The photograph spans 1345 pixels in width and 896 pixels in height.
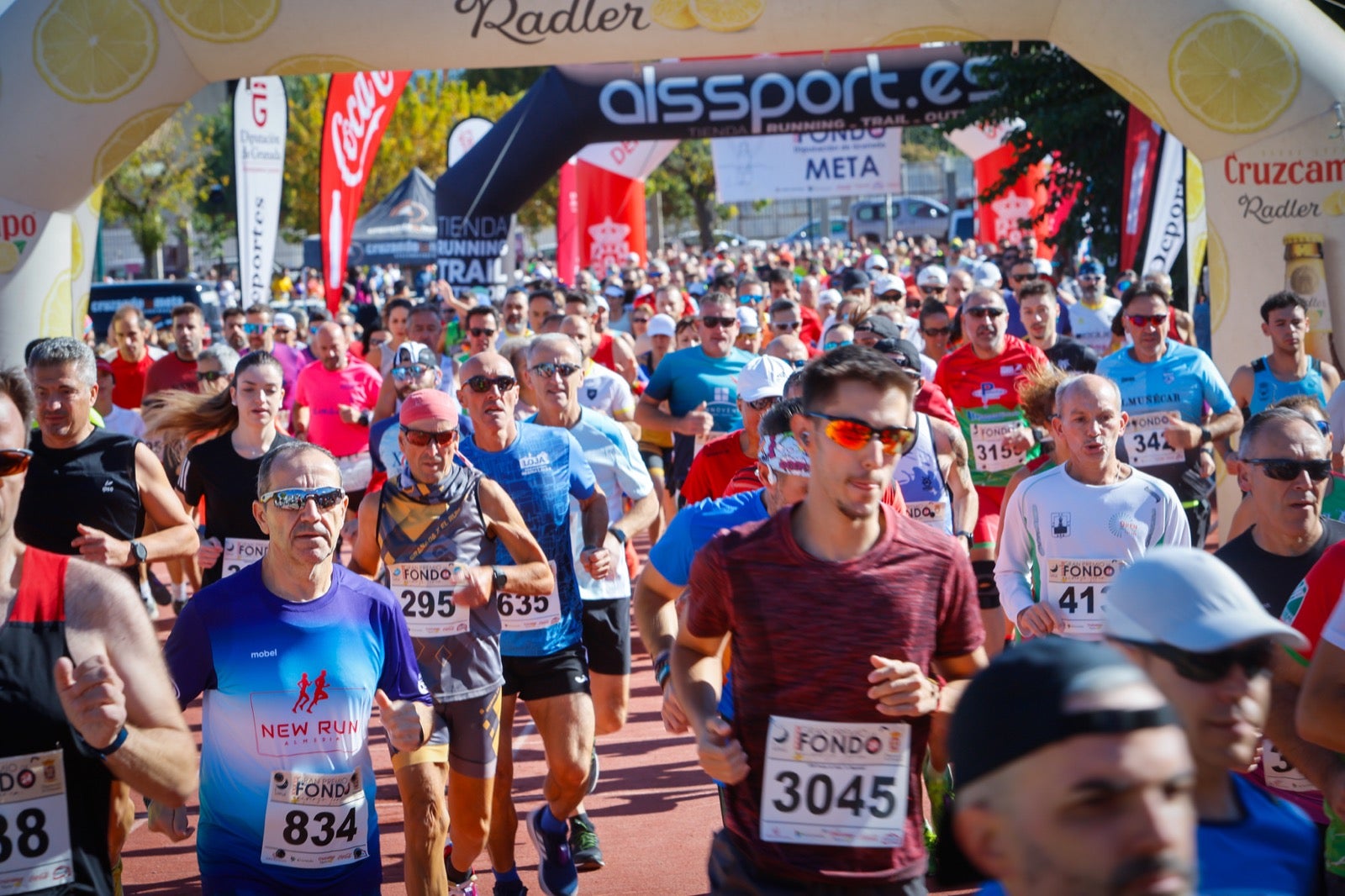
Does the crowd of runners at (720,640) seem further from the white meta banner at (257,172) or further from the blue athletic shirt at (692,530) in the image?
the white meta banner at (257,172)

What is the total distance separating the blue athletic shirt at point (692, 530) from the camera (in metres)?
4.18

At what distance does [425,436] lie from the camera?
5250 millimetres

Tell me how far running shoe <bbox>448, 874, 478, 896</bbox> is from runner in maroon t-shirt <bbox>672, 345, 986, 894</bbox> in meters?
2.43

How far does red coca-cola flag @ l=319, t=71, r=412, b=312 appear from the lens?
1485cm

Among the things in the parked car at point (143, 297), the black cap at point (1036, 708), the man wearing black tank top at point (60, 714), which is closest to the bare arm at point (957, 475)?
the man wearing black tank top at point (60, 714)

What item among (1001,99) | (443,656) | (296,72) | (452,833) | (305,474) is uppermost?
(1001,99)

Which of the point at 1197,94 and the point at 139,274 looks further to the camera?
the point at 139,274

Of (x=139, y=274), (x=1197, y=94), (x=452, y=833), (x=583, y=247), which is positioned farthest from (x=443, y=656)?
(x=139, y=274)

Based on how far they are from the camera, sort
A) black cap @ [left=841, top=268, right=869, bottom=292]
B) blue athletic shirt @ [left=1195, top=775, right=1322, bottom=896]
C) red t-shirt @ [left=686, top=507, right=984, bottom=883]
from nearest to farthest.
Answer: blue athletic shirt @ [left=1195, top=775, right=1322, bottom=896] → red t-shirt @ [left=686, top=507, right=984, bottom=883] → black cap @ [left=841, top=268, right=869, bottom=292]

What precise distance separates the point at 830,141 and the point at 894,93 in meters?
11.2

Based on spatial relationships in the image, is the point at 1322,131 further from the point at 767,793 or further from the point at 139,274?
the point at 139,274

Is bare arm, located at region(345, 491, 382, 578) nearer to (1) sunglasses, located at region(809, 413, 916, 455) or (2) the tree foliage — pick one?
(1) sunglasses, located at region(809, 413, 916, 455)

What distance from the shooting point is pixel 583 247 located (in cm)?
2841

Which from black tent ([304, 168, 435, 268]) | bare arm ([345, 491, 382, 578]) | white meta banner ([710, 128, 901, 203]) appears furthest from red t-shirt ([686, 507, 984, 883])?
black tent ([304, 168, 435, 268])
